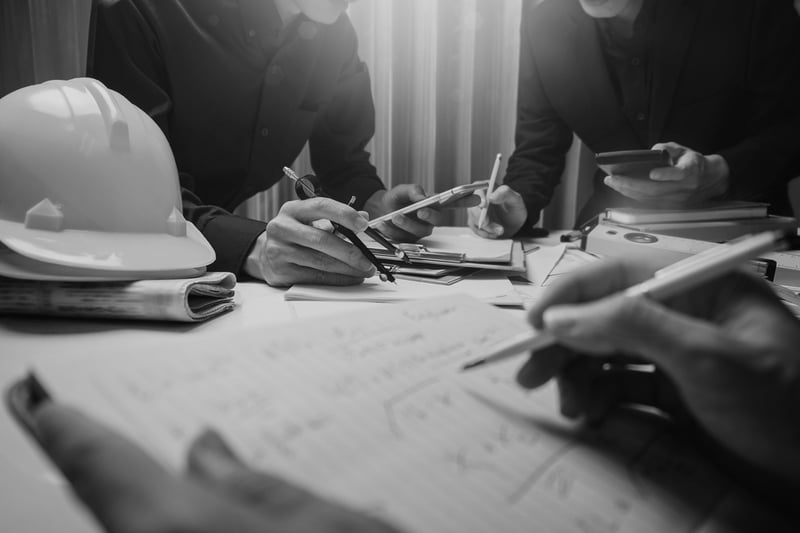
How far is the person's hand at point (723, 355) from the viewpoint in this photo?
235 millimetres

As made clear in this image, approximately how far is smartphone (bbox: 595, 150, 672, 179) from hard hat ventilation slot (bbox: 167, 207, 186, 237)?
69 cm

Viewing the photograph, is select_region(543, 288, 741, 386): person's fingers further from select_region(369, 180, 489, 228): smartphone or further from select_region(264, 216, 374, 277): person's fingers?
select_region(369, 180, 489, 228): smartphone

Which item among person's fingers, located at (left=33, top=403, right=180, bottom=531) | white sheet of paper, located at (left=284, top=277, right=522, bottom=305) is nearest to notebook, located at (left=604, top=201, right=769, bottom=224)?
white sheet of paper, located at (left=284, top=277, right=522, bottom=305)

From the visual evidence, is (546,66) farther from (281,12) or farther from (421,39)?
(281,12)

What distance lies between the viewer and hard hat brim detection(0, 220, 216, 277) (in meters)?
0.51

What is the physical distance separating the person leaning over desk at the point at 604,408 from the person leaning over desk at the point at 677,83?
853 millimetres

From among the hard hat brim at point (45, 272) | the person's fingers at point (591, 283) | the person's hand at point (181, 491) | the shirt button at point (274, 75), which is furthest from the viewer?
the shirt button at point (274, 75)

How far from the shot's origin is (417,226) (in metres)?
0.93

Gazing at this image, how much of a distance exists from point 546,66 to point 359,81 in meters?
0.55

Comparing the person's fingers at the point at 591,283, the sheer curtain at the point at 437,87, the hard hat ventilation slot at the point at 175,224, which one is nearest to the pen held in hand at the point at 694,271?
the person's fingers at the point at 591,283

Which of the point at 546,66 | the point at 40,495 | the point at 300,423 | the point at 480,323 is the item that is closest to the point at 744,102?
the point at 546,66

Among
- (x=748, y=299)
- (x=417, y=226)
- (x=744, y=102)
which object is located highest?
(x=744, y=102)

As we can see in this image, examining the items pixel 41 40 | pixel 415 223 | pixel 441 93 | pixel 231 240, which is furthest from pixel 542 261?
pixel 41 40

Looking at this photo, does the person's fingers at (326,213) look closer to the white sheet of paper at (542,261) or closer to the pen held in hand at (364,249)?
the pen held in hand at (364,249)
